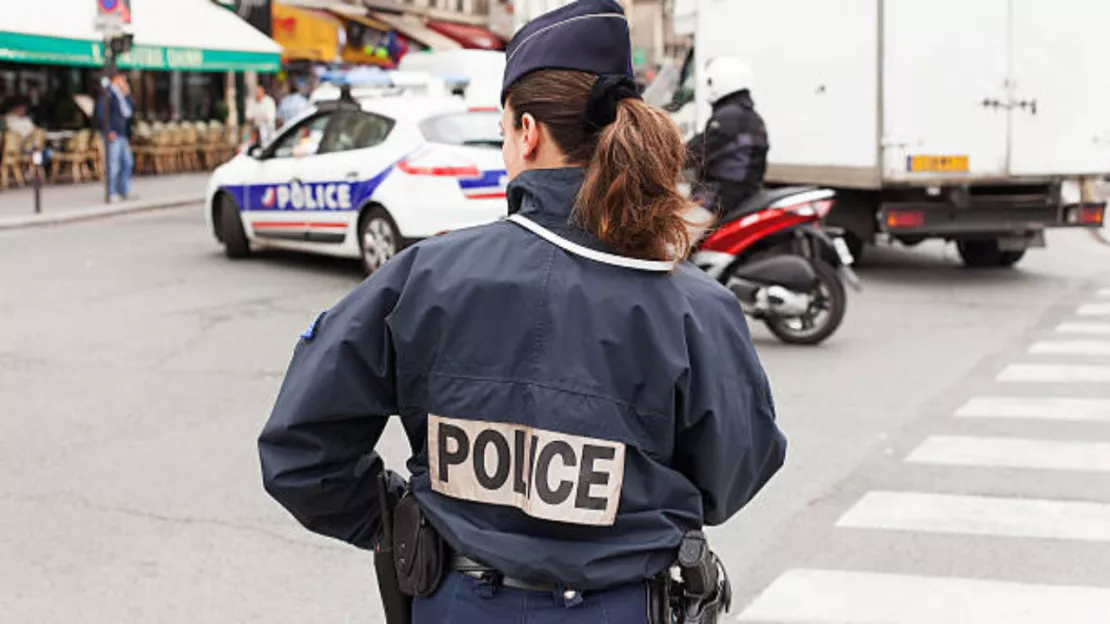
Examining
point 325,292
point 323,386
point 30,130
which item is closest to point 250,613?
point 323,386

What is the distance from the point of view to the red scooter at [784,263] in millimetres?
9594

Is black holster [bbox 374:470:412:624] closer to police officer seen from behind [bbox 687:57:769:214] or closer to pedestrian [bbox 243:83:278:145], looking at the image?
police officer seen from behind [bbox 687:57:769:214]

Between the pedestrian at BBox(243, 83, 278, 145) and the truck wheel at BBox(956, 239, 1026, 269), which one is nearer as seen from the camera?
the truck wheel at BBox(956, 239, 1026, 269)

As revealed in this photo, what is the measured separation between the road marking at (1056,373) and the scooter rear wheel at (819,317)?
1167 mm

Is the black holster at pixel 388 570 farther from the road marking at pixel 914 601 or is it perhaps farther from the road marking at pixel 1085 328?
the road marking at pixel 1085 328

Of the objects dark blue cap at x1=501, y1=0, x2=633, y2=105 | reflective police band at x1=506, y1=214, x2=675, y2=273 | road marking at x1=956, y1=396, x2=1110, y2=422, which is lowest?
road marking at x1=956, y1=396, x2=1110, y2=422

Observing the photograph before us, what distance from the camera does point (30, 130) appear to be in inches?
864

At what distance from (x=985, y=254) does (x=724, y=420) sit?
1283 centimetres

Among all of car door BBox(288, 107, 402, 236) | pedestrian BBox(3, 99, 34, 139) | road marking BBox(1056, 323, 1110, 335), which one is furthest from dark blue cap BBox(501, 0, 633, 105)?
pedestrian BBox(3, 99, 34, 139)

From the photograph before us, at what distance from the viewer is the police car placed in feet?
39.0

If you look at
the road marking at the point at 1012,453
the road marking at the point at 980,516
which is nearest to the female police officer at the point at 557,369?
the road marking at the point at 980,516

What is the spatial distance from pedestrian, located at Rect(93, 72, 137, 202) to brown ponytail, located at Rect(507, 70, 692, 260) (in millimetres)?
18144

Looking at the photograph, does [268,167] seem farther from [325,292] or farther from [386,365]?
[386,365]

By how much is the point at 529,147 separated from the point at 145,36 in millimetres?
22623
